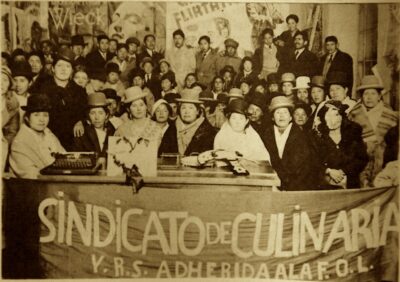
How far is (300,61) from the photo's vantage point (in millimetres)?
1050

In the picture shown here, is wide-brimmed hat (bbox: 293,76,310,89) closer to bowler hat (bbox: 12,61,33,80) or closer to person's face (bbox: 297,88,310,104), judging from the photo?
person's face (bbox: 297,88,310,104)

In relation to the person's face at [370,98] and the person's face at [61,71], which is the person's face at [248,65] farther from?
the person's face at [61,71]

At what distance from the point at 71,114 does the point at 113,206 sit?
18 centimetres

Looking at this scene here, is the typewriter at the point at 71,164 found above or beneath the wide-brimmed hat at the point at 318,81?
beneath

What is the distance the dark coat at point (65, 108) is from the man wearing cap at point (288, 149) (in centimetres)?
34

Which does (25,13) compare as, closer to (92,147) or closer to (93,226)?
(92,147)

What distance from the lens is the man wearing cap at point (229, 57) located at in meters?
1.05

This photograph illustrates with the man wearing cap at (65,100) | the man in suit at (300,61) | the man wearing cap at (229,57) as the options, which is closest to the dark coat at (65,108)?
the man wearing cap at (65,100)

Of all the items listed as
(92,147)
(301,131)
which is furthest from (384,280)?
(92,147)

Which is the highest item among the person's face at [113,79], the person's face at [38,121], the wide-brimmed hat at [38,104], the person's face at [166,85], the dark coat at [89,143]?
the person's face at [113,79]

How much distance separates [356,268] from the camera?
1.06m

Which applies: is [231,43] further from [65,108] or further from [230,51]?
[65,108]

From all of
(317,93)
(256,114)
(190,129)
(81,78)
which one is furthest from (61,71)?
(317,93)

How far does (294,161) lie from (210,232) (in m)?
0.20
